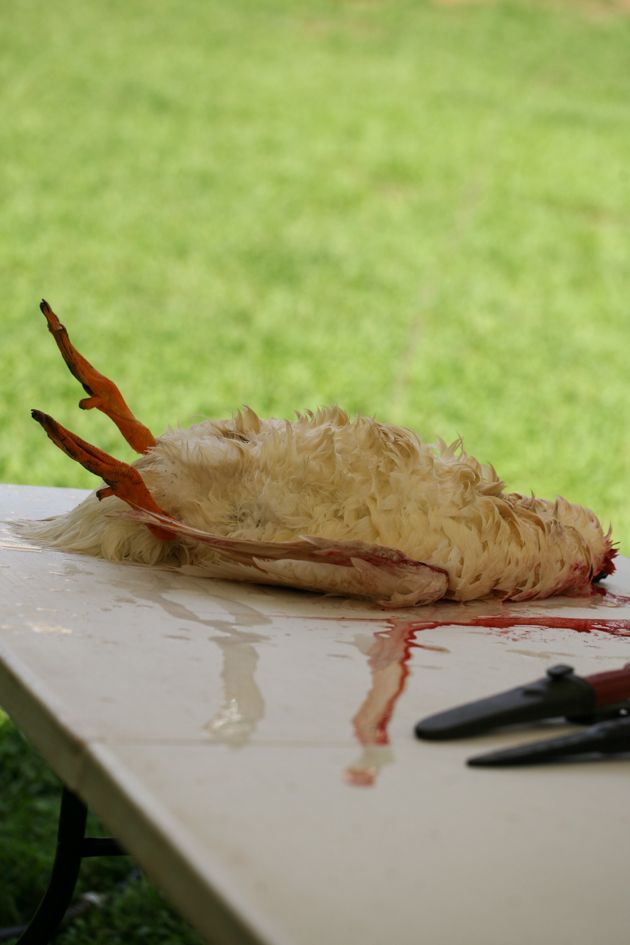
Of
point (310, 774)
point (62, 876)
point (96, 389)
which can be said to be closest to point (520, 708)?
point (310, 774)

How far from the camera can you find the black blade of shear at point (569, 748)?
2.33 ft

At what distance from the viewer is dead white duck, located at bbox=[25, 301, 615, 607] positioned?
3.57 feet

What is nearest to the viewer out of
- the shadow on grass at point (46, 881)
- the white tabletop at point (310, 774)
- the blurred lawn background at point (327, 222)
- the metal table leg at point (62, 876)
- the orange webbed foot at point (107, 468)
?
the white tabletop at point (310, 774)

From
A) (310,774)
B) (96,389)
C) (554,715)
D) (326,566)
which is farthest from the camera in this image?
(96,389)

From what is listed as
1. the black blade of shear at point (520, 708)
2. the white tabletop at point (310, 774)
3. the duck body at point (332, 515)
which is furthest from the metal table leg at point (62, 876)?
the black blade of shear at point (520, 708)

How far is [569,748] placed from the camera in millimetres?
732

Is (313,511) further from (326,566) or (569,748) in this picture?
(569,748)

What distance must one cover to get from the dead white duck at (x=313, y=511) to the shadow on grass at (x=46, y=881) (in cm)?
97

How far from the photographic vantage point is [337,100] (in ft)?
29.2

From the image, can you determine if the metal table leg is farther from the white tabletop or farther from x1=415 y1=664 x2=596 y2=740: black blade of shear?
x1=415 y1=664 x2=596 y2=740: black blade of shear

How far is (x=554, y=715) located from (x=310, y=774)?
19 cm

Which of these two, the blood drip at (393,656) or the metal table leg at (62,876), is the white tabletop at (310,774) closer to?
the blood drip at (393,656)

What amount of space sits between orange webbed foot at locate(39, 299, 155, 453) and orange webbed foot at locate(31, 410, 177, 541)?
61 millimetres

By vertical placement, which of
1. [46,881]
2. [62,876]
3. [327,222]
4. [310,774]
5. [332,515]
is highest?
[327,222]
